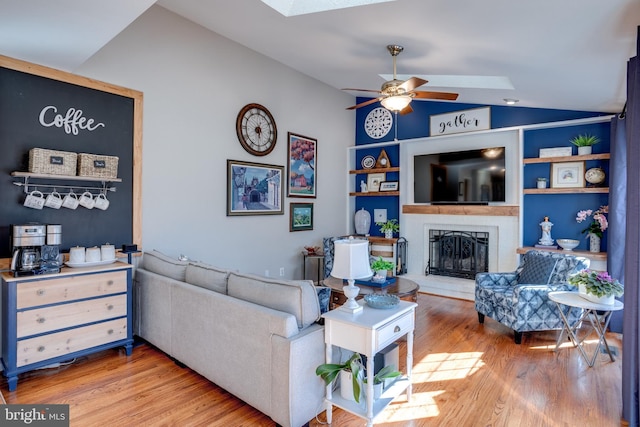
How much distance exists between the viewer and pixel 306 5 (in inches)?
121

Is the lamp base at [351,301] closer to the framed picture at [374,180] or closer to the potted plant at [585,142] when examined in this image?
the potted plant at [585,142]

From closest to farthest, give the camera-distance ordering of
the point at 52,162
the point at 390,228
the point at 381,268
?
1. the point at 52,162
2. the point at 381,268
3. the point at 390,228

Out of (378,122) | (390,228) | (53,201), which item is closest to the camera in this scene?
(53,201)

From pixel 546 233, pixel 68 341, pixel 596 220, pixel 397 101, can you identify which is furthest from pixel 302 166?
pixel 596 220

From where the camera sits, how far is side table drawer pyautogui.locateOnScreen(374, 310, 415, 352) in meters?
2.01

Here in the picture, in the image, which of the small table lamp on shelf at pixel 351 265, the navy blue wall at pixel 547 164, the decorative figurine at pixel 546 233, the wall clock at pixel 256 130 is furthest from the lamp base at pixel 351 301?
the navy blue wall at pixel 547 164

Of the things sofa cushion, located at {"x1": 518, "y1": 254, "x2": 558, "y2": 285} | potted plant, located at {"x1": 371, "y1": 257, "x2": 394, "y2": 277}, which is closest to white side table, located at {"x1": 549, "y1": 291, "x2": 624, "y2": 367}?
sofa cushion, located at {"x1": 518, "y1": 254, "x2": 558, "y2": 285}

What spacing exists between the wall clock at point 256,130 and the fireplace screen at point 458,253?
9.77 ft

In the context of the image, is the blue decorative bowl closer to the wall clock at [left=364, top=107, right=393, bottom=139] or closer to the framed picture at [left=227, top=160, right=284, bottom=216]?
the framed picture at [left=227, top=160, right=284, bottom=216]

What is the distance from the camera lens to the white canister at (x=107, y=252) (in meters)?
3.10

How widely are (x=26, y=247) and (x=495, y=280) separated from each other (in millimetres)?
4524

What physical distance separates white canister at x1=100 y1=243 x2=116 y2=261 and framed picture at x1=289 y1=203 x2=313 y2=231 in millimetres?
2588

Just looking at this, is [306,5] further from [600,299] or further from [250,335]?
[600,299]

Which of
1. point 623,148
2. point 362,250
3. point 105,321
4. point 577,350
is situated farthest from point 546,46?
point 105,321
